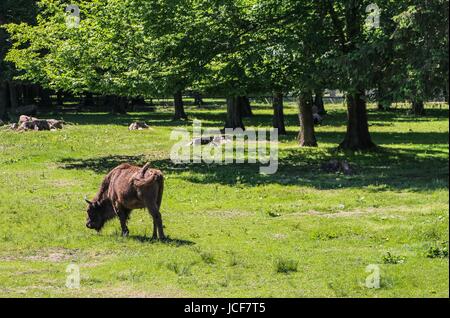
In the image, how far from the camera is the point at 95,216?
17.5 meters

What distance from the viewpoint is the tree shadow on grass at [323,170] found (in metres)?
24.2

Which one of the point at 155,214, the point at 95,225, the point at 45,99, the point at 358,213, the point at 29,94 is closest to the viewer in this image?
the point at 155,214

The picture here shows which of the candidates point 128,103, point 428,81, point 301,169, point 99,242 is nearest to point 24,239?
point 99,242

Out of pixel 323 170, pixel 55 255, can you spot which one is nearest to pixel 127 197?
pixel 55 255

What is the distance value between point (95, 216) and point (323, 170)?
38.7 feet

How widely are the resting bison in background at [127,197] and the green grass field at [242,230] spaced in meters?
0.41

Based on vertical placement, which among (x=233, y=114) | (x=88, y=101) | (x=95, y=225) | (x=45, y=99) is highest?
(x=45, y=99)

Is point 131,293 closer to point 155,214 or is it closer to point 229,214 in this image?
point 155,214

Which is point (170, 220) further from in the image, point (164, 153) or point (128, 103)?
point (128, 103)

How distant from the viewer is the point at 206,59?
96.9 feet

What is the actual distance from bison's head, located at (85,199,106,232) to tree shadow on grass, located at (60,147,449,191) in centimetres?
780

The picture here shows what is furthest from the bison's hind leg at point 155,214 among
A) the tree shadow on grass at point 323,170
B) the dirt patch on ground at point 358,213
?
the tree shadow on grass at point 323,170

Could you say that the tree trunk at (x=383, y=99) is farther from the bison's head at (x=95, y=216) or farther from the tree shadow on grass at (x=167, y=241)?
the bison's head at (x=95, y=216)
